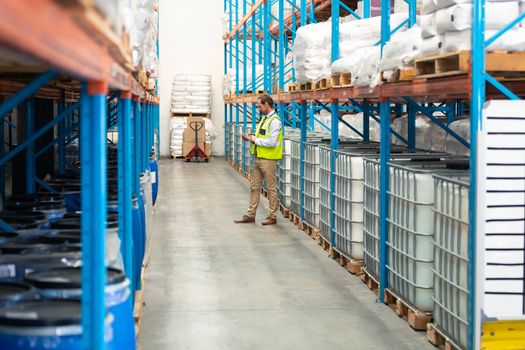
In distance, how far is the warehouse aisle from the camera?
6184 millimetres

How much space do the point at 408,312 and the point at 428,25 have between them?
7.65ft

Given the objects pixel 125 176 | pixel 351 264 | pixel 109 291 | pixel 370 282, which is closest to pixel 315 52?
pixel 351 264

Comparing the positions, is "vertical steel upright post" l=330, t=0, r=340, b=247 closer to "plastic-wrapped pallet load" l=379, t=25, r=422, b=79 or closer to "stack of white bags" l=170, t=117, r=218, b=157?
"plastic-wrapped pallet load" l=379, t=25, r=422, b=79

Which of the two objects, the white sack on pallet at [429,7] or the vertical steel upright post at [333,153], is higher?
the white sack on pallet at [429,7]

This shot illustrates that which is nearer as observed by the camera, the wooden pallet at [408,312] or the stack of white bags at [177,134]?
the wooden pallet at [408,312]

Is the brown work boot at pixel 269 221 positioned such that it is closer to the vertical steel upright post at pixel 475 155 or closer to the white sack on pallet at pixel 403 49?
the white sack on pallet at pixel 403 49

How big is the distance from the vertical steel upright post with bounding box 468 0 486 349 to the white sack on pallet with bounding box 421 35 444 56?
1.81 feet

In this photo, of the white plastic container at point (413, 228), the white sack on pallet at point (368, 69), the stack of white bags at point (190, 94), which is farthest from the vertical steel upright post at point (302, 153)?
the stack of white bags at point (190, 94)

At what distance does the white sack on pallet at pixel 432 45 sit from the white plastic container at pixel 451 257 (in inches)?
34.9

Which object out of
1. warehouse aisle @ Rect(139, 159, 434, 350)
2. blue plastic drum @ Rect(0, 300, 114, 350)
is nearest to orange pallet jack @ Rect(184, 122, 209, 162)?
warehouse aisle @ Rect(139, 159, 434, 350)

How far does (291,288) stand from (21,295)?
4603 millimetres

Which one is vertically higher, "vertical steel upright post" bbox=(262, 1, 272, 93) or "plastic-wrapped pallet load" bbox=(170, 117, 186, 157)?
"vertical steel upright post" bbox=(262, 1, 272, 93)

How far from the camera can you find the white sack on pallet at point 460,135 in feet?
26.4

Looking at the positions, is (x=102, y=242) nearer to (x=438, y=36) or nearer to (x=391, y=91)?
(x=438, y=36)
